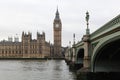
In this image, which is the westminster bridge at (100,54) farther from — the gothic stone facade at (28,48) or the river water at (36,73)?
the gothic stone facade at (28,48)

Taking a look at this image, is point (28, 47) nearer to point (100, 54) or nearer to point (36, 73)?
point (36, 73)

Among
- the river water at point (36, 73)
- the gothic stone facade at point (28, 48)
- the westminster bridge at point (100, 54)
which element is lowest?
the river water at point (36, 73)

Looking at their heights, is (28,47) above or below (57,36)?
below

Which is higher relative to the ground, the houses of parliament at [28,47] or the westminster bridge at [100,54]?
the houses of parliament at [28,47]

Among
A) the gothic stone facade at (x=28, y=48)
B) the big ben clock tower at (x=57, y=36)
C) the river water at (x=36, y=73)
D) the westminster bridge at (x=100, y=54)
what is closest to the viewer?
the westminster bridge at (x=100, y=54)

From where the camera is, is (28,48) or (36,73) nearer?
(36,73)

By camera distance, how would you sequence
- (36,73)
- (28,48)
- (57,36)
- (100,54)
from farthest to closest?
(57,36)
(28,48)
(36,73)
(100,54)

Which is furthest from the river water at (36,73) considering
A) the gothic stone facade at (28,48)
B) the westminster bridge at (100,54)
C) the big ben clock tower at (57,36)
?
the big ben clock tower at (57,36)

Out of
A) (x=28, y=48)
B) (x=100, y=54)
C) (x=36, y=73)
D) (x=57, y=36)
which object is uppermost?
(x=57, y=36)

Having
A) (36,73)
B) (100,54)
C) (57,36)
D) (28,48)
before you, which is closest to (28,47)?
(28,48)

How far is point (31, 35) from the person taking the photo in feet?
531

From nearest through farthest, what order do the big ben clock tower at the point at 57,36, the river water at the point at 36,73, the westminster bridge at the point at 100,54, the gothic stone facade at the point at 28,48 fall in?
the westminster bridge at the point at 100,54 < the river water at the point at 36,73 < the gothic stone facade at the point at 28,48 < the big ben clock tower at the point at 57,36

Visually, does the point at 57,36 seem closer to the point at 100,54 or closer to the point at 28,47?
the point at 28,47

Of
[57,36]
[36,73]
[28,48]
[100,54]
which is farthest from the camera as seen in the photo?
[57,36]
